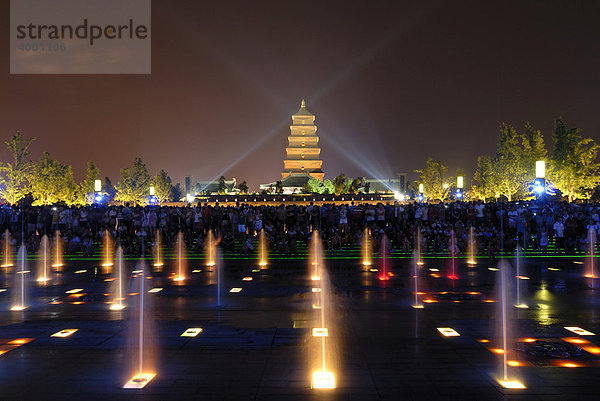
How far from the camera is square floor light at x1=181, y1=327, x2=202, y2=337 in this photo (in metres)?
7.88

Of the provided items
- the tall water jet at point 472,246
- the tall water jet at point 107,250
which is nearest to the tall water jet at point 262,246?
the tall water jet at point 107,250

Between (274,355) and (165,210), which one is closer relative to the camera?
(274,355)

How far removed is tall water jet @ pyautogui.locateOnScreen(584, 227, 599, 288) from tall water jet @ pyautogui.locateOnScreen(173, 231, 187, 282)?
33.0 ft

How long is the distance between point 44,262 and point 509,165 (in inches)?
1884

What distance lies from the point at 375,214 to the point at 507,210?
205 inches

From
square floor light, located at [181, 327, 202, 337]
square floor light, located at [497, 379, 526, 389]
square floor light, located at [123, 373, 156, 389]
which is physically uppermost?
square floor light, located at [181, 327, 202, 337]

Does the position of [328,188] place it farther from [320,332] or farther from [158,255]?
[320,332]

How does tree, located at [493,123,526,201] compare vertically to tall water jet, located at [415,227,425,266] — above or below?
above

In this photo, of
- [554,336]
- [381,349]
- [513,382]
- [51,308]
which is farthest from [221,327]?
[554,336]

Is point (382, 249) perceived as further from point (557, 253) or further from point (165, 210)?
point (165, 210)

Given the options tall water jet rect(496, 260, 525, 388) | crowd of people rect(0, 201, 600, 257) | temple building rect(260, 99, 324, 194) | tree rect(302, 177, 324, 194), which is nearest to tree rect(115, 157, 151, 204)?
tree rect(302, 177, 324, 194)

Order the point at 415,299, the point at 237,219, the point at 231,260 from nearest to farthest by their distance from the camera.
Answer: the point at 415,299
the point at 231,260
the point at 237,219

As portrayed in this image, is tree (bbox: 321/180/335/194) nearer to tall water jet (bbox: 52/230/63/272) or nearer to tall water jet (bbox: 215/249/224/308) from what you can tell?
tall water jet (bbox: 52/230/63/272)

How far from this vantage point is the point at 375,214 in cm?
2122
